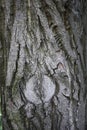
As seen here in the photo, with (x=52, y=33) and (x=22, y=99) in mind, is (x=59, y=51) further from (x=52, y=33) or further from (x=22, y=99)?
(x=22, y=99)

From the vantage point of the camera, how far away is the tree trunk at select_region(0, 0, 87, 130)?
175 cm

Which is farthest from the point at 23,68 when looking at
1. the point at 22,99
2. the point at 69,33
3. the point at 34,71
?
the point at 69,33

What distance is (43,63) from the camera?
1.82 meters

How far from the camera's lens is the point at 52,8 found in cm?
173

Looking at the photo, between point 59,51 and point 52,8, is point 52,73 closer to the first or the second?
point 59,51

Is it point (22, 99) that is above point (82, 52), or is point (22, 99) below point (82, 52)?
below

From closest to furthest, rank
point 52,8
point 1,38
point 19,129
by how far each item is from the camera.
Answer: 1. point 52,8
2. point 1,38
3. point 19,129

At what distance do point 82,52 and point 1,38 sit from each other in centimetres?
47

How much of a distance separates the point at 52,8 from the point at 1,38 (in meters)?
0.34

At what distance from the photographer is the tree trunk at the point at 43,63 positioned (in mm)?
1747

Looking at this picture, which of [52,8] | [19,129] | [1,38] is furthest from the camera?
[19,129]

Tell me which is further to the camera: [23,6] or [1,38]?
[1,38]

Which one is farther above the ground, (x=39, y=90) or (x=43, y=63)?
(x=43, y=63)

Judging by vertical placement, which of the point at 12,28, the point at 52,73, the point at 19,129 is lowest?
the point at 19,129
